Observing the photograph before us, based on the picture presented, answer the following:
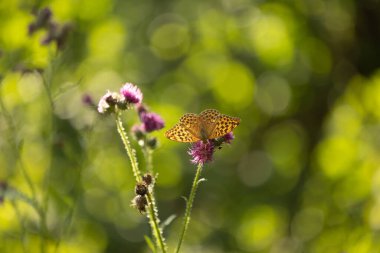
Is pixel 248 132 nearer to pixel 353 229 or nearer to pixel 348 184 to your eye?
pixel 348 184

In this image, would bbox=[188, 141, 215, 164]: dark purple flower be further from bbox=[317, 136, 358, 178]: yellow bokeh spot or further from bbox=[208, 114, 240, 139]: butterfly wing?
bbox=[317, 136, 358, 178]: yellow bokeh spot

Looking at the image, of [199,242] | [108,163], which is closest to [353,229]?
[199,242]

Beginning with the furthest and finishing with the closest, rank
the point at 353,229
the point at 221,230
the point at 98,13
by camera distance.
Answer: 1. the point at 98,13
2. the point at 221,230
3. the point at 353,229

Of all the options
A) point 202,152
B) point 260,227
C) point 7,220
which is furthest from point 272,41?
point 202,152

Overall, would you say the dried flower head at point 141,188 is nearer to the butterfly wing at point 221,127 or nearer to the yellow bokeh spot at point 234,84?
the butterfly wing at point 221,127

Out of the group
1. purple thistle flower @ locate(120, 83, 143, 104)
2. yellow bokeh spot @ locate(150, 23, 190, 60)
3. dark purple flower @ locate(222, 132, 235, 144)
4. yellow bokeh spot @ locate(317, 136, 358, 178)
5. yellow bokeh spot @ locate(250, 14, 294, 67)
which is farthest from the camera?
yellow bokeh spot @ locate(150, 23, 190, 60)

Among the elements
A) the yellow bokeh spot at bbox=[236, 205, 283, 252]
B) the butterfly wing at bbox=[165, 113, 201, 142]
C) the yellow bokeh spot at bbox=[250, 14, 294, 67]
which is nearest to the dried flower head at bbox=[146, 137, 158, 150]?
the butterfly wing at bbox=[165, 113, 201, 142]
